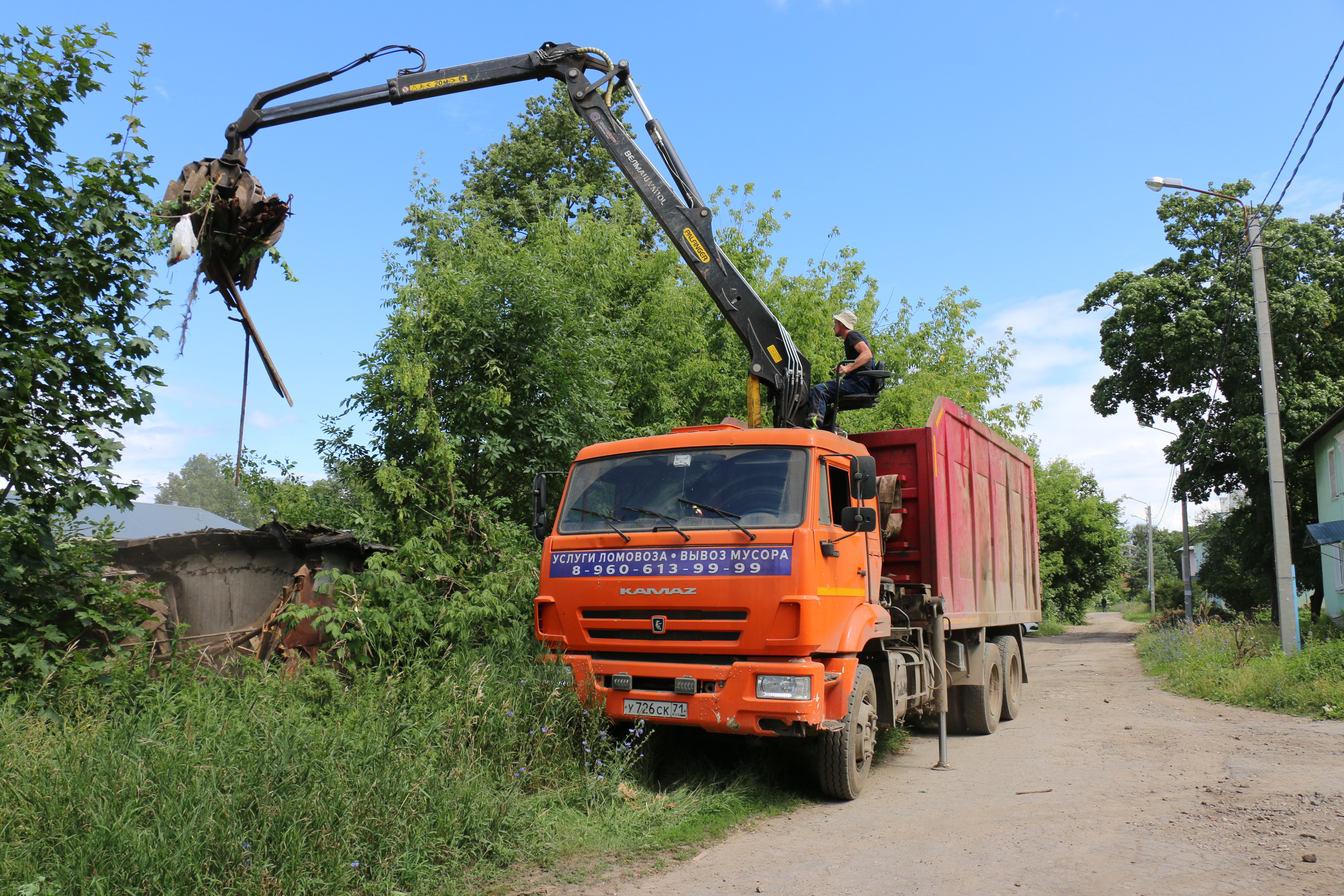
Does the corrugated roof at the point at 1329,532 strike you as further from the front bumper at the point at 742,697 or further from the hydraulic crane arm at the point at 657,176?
the front bumper at the point at 742,697

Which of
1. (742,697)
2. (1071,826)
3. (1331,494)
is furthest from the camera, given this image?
(1331,494)

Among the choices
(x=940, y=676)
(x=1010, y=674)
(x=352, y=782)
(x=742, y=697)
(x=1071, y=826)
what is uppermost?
(x=742, y=697)

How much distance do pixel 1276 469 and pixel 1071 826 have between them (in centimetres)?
1097

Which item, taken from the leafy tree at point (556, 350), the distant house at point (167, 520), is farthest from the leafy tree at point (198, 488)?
the leafy tree at point (556, 350)

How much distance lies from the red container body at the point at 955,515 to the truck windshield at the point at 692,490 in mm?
2249

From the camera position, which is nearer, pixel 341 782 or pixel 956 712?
pixel 341 782

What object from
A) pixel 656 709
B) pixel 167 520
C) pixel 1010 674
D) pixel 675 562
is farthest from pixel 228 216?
pixel 167 520

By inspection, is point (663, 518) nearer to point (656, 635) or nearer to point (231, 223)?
point (656, 635)

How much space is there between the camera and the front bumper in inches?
231

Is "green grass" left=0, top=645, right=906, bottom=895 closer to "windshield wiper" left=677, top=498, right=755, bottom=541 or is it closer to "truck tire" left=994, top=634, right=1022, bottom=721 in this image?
"windshield wiper" left=677, top=498, right=755, bottom=541

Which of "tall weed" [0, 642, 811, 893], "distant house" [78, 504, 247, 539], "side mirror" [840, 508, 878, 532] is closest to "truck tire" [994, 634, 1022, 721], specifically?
"tall weed" [0, 642, 811, 893]

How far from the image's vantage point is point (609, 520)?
22.0 ft

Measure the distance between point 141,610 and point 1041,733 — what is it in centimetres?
892

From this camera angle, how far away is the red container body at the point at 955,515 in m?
8.38
